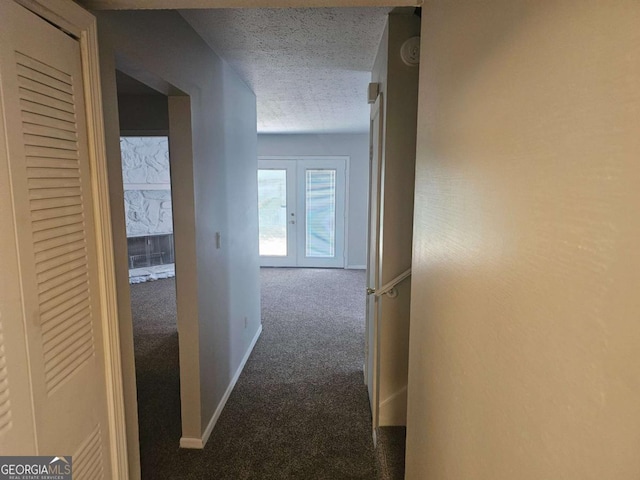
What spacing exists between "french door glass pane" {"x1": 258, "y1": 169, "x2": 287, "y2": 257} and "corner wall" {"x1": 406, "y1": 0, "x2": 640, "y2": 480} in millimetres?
6001

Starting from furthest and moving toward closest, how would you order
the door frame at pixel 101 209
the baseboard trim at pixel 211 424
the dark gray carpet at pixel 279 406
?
the baseboard trim at pixel 211 424
the dark gray carpet at pixel 279 406
the door frame at pixel 101 209

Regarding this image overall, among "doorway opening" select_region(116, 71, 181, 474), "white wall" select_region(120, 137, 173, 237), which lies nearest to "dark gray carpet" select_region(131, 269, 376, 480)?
"doorway opening" select_region(116, 71, 181, 474)

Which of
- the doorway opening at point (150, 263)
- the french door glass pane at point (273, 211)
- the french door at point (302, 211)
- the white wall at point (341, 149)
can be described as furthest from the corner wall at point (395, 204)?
the french door glass pane at point (273, 211)

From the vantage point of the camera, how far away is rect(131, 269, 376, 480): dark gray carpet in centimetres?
216

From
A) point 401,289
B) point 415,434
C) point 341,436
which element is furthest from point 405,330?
point 415,434

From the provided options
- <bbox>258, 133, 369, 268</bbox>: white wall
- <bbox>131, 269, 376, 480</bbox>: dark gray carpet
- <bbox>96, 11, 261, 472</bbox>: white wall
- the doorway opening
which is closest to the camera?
<bbox>96, 11, 261, 472</bbox>: white wall

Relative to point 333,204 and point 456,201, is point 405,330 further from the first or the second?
point 333,204

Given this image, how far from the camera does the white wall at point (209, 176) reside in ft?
4.45

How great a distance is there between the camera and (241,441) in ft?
7.73

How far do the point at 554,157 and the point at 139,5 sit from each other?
1126 mm

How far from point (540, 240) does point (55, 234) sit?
99 cm

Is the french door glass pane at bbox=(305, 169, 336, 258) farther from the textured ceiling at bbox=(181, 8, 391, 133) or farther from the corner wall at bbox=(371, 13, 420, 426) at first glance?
the corner wall at bbox=(371, 13, 420, 426)

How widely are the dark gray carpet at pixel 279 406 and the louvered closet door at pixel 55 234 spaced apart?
1.25 meters

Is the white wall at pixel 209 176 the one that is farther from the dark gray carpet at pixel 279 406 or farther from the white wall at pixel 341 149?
the white wall at pixel 341 149
